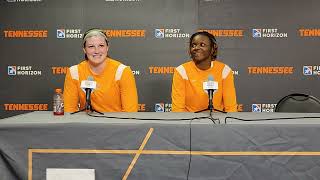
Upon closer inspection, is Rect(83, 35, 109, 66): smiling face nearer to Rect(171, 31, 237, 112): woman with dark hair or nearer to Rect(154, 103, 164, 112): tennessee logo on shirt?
Rect(171, 31, 237, 112): woman with dark hair

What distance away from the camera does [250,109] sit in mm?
4559

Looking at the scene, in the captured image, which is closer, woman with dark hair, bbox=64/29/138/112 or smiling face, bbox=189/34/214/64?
woman with dark hair, bbox=64/29/138/112

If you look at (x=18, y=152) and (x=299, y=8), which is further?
(x=299, y=8)

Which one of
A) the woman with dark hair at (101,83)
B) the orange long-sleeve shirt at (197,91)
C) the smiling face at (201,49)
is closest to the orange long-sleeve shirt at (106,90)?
the woman with dark hair at (101,83)

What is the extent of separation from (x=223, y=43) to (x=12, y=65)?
2.50 meters

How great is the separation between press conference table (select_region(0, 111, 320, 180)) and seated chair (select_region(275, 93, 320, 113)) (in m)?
1.15

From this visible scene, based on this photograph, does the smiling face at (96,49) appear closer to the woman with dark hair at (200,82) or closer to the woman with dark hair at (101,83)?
the woman with dark hair at (101,83)

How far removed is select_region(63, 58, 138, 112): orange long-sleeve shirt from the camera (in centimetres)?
306

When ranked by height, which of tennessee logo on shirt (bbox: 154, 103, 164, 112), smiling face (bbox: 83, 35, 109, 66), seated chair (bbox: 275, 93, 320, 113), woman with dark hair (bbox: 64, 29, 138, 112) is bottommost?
tennessee logo on shirt (bbox: 154, 103, 164, 112)

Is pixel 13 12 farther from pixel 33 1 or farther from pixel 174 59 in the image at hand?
pixel 174 59

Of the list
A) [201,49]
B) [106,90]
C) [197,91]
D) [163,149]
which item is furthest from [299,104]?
[163,149]

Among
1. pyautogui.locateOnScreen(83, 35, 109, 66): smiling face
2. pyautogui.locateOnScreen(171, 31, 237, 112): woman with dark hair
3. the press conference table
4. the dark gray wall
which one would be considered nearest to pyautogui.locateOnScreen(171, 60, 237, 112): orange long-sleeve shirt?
pyautogui.locateOnScreen(171, 31, 237, 112): woman with dark hair

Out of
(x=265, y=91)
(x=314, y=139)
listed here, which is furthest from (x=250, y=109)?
(x=314, y=139)

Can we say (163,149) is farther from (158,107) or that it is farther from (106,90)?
(158,107)
